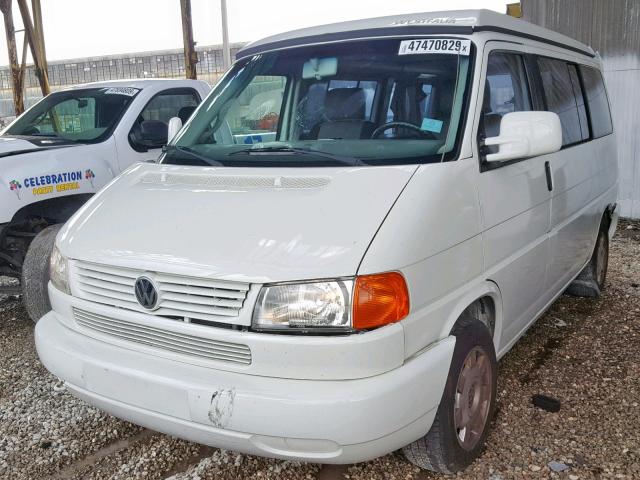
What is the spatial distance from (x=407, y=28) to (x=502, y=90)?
601mm

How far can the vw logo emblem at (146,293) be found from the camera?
2.49m

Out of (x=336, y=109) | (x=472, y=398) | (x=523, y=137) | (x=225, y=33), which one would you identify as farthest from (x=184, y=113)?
(x=225, y=33)

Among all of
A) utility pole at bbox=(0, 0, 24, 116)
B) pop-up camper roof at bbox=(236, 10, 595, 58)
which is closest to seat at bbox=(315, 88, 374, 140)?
pop-up camper roof at bbox=(236, 10, 595, 58)

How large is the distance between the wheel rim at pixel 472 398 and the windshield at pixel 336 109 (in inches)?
37.2

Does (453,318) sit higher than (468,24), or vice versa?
(468,24)

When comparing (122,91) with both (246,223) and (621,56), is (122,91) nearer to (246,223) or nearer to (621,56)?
(246,223)

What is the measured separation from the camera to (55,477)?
3080 millimetres

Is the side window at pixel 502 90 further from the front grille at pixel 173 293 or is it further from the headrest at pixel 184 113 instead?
the headrest at pixel 184 113

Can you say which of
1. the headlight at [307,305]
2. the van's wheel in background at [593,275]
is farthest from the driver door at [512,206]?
the van's wheel in background at [593,275]

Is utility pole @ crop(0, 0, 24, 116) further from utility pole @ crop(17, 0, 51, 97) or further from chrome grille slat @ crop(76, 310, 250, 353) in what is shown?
chrome grille slat @ crop(76, 310, 250, 353)

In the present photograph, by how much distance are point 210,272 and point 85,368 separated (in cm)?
79

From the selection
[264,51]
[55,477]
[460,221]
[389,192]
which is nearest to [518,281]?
[460,221]

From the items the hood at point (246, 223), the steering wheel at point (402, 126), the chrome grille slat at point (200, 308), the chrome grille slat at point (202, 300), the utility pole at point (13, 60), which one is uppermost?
the utility pole at point (13, 60)

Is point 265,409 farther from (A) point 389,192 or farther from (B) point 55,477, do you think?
(B) point 55,477
